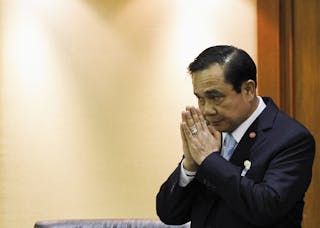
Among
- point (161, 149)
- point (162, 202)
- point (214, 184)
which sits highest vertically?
point (214, 184)

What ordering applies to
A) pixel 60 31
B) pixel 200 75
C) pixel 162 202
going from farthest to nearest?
pixel 60 31, pixel 162 202, pixel 200 75

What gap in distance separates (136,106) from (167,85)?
206 millimetres

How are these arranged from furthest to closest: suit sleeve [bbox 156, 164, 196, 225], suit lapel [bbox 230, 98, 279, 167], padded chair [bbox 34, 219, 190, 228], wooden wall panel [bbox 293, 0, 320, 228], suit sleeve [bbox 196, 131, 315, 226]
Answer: wooden wall panel [bbox 293, 0, 320, 228]
padded chair [bbox 34, 219, 190, 228]
suit sleeve [bbox 156, 164, 196, 225]
suit lapel [bbox 230, 98, 279, 167]
suit sleeve [bbox 196, 131, 315, 226]

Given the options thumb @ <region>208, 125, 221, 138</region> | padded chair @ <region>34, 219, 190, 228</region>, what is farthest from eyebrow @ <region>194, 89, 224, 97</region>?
padded chair @ <region>34, 219, 190, 228</region>

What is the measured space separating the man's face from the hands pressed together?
0.11ft

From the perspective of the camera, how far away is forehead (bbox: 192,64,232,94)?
159 centimetres

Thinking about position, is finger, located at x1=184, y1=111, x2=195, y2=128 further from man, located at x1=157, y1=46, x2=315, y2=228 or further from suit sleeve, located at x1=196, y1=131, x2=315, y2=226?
suit sleeve, located at x1=196, y1=131, x2=315, y2=226

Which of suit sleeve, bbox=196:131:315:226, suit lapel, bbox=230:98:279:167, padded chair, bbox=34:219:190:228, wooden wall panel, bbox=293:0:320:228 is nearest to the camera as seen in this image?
suit sleeve, bbox=196:131:315:226

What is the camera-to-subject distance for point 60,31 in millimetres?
2904

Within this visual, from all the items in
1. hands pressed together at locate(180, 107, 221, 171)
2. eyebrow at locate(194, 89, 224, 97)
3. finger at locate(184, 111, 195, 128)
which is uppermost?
eyebrow at locate(194, 89, 224, 97)

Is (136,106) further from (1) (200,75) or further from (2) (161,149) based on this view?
(1) (200,75)

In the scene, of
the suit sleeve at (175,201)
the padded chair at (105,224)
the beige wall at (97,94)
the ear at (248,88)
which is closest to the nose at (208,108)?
the ear at (248,88)

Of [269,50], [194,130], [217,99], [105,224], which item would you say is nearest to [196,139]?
[194,130]

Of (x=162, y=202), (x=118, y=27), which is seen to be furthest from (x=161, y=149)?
(x=162, y=202)
